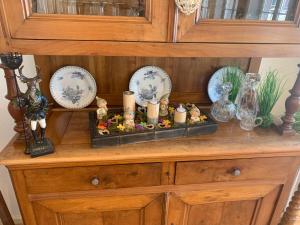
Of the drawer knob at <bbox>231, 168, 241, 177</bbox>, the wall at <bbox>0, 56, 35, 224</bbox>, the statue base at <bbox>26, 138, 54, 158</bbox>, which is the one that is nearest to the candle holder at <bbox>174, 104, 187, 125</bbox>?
the drawer knob at <bbox>231, 168, 241, 177</bbox>

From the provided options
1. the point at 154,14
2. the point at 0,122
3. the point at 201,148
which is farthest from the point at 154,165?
the point at 0,122

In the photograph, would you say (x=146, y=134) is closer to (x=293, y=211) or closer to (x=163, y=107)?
(x=163, y=107)

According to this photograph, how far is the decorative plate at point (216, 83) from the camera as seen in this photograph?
1.22m

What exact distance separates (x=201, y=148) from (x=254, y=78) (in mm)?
405

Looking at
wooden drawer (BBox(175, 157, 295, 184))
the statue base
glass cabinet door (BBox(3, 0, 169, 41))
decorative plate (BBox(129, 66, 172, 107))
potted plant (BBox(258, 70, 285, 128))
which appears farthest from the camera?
decorative plate (BBox(129, 66, 172, 107))

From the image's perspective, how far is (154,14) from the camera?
768 mm

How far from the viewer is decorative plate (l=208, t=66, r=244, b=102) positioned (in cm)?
122

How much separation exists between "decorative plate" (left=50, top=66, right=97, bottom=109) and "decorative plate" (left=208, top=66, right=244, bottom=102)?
594 millimetres

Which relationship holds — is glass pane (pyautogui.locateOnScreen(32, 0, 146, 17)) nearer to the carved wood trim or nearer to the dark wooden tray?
the dark wooden tray

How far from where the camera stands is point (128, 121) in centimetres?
97

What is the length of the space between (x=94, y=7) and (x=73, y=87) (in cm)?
46

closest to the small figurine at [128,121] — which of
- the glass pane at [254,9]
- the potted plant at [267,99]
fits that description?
the glass pane at [254,9]

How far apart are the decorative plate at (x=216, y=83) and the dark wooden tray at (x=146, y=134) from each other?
244 millimetres

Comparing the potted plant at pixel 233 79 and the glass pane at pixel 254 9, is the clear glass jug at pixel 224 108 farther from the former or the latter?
the glass pane at pixel 254 9
